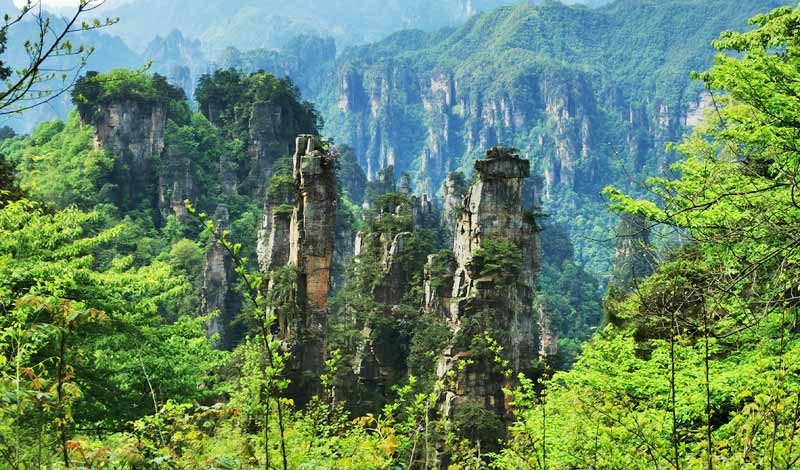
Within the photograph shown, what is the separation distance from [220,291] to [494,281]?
21.6m

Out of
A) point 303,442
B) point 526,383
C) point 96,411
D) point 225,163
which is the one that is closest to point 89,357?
point 96,411

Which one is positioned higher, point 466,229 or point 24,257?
point 466,229

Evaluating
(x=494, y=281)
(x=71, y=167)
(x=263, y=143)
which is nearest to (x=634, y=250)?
(x=494, y=281)

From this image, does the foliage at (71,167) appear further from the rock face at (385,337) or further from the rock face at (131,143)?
the rock face at (385,337)

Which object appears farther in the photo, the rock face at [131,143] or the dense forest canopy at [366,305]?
the rock face at [131,143]

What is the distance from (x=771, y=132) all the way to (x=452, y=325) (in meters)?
19.1

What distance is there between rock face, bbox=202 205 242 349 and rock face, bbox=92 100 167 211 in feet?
39.0

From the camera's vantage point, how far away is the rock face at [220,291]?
45.2m

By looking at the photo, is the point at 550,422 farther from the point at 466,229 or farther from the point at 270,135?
the point at 270,135

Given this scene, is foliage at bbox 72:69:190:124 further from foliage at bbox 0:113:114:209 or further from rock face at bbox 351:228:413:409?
rock face at bbox 351:228:413:409

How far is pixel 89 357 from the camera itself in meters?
13.3

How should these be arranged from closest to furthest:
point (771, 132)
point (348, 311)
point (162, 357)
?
point (771, 132)
point (162, 357)
point (348, 311)

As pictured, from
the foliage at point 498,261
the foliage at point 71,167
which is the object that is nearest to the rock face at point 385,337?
the foliage at point 498,261

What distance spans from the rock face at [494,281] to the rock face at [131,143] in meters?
31.1
